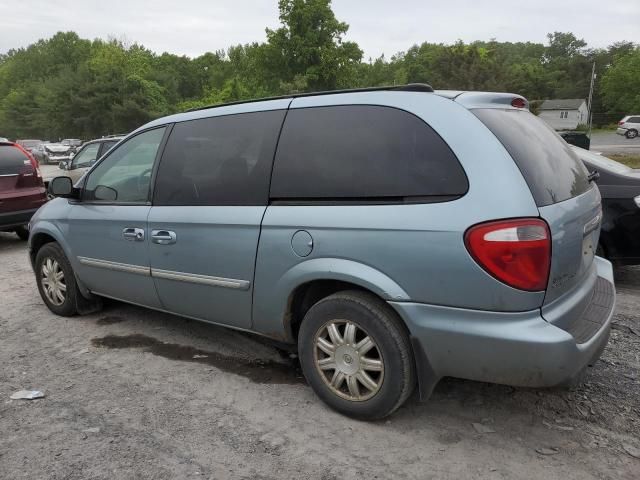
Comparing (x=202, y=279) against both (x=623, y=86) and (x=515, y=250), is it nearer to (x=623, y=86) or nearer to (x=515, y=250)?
(x=515, y=250)

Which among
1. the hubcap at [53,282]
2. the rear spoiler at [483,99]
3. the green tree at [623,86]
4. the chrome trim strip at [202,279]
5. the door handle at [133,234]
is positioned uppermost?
the green tree at [623,86]

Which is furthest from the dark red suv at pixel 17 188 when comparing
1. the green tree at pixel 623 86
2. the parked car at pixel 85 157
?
the green tree at pixel 623 86

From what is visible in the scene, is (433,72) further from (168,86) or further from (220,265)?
(220,265)

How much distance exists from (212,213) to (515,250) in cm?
189

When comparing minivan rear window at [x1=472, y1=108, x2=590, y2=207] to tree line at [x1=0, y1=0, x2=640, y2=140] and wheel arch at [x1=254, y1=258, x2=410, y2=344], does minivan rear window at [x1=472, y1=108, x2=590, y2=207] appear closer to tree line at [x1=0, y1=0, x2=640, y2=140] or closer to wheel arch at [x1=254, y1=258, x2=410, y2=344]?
wheel arch at [x1=254, y1=258, x2=410, y2=344]

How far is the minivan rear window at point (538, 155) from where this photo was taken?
254 cm

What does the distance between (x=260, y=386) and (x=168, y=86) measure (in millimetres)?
64472

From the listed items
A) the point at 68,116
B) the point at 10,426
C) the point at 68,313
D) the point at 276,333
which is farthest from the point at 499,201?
the point at 68,116

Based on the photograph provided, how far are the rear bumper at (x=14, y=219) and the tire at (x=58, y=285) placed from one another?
11.3 ft

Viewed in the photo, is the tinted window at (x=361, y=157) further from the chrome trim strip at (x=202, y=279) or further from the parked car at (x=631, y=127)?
the parked car at (x=631, y=127)

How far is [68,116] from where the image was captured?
53844 mm

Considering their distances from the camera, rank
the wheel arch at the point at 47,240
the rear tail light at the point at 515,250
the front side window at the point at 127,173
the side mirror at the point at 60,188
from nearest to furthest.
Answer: the rear tail light at the point at 515,250
the front side window at the point at 127,173
the side mirror at the point at 60,188
the wheel arch at the point at 47,240

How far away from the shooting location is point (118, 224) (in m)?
4.06

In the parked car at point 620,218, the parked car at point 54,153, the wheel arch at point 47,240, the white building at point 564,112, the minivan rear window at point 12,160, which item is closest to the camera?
the wheel arch at point 47,240
